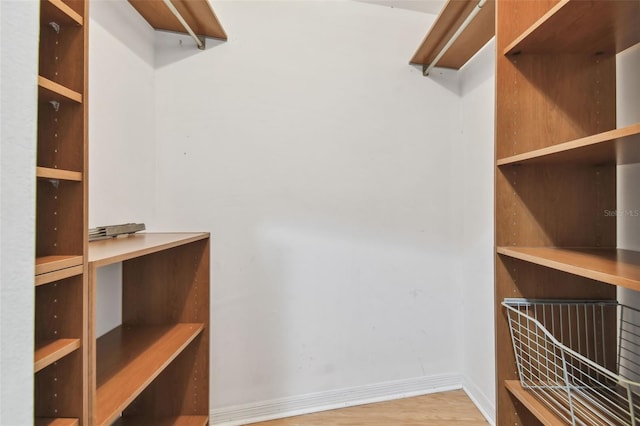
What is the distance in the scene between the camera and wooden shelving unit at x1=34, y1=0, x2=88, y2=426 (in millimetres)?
691

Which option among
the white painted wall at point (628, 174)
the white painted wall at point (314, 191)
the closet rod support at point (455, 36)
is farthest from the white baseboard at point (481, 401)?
the closet rod support at point (455, 36)

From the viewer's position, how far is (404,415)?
Result: 169 cm

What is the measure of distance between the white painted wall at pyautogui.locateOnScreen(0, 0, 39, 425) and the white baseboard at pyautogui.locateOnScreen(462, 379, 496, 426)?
1.97 m

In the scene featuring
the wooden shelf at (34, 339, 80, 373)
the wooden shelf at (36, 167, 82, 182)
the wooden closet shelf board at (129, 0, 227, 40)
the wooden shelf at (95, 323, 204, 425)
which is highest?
the wooden closet shelf board at (129, 0, 227, 40)

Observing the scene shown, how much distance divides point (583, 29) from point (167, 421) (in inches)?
88.1

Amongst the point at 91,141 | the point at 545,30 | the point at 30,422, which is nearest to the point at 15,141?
the point at 30,422

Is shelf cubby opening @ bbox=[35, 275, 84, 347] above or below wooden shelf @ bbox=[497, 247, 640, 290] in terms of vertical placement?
below

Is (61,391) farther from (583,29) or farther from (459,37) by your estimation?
(459,37)

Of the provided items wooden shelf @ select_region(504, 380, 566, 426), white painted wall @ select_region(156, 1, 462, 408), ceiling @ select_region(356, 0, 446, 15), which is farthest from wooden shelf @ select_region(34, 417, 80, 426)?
ceiling @ select_region(356, 0, 446, 15)

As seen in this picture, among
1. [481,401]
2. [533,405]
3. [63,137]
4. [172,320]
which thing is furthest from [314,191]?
[481,401]

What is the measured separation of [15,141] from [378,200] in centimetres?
164

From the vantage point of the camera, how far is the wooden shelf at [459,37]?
1.41 meters

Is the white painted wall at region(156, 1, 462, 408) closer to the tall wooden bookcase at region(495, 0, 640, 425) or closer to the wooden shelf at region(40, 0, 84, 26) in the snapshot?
the tall wooden bookcase at region(495, 0, 640, 425)

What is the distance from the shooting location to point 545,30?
95 centimetres
